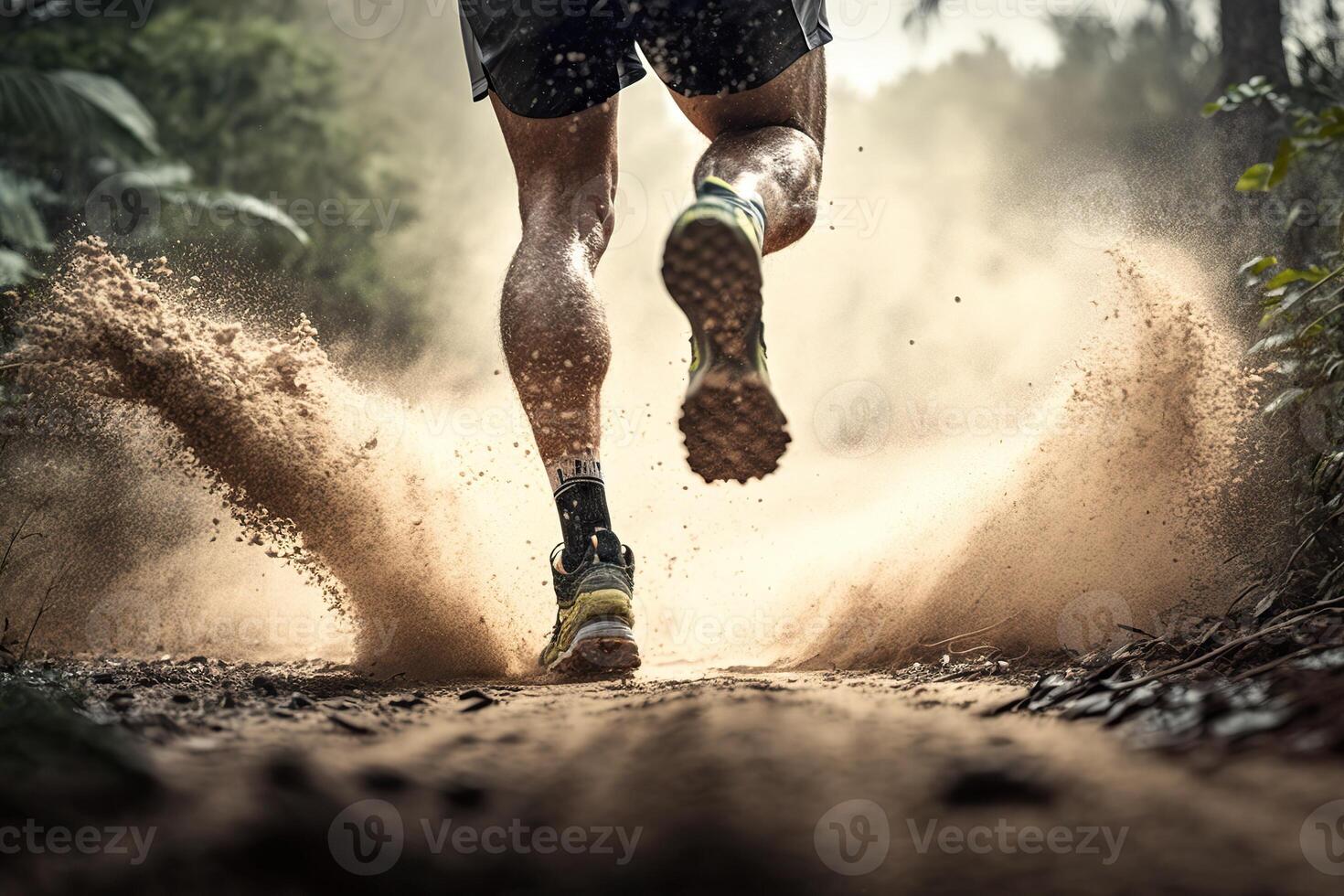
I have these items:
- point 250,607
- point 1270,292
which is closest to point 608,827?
point 1270,292

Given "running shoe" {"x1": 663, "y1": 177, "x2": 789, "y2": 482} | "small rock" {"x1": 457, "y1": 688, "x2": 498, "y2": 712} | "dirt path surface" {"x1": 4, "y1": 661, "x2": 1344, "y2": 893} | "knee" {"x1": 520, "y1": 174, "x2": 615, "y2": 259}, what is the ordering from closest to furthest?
"dirt path surface" {"x1": 4, "y1": 661, "x2": 1344, "y2": 893} < "small rock" {"x1": 457, "y1": 688, "x2": 498, "y2": 712} < "running shoe" {"x1": 663, "y1": 177, "x2": 789, "y2": 482} < "knee" {"x1": 520, "y1": 174, "x2": 615, "y2": 259}

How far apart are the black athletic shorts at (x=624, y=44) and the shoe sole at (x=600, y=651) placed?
3.42 ft

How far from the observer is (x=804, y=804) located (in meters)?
0.83

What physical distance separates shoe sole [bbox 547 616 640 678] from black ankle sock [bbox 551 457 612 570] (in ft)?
0.44

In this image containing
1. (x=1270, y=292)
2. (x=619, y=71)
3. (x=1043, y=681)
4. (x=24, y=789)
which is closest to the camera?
(x=24, y=789)

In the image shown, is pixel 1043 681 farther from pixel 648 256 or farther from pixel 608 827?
pixel 648 256

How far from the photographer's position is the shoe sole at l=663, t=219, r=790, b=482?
1.50 metres

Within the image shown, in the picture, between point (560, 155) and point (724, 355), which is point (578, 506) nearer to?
point (724, 355)

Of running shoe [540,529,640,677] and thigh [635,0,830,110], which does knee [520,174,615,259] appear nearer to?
thigh [635,0,830,110]

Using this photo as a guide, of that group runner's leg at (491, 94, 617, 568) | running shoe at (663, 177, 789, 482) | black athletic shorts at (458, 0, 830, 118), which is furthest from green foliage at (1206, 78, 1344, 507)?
runner's leg at (491, 94, 617, 568)

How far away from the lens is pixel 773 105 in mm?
2018

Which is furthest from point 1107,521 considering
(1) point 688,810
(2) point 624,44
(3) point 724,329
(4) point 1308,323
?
(1) point 688,810

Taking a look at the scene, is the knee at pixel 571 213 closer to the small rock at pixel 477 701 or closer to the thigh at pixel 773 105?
the thigh at pixel 773 105

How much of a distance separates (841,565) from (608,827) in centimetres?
241
